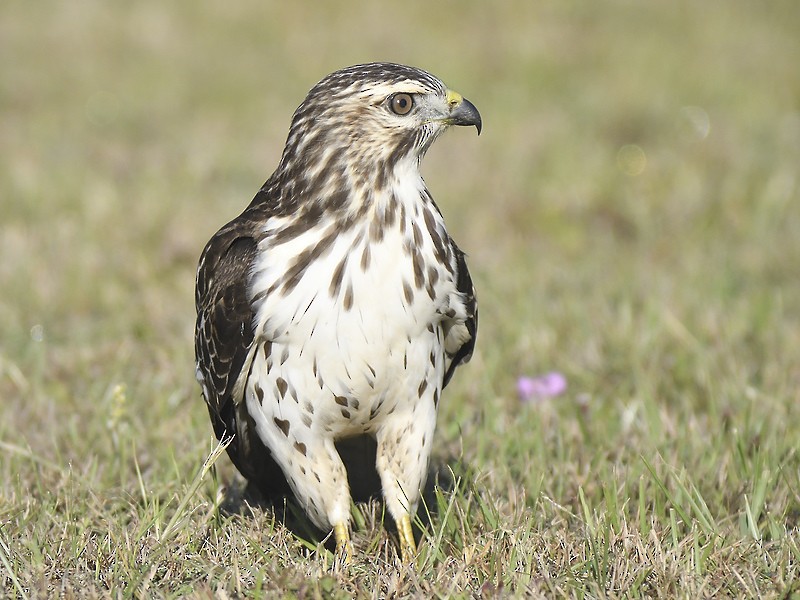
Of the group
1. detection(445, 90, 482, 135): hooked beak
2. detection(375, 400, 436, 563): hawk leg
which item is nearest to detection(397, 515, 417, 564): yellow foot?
detection(375, 400, 436, 563): hawk leg

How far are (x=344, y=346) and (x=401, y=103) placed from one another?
32.9 inches

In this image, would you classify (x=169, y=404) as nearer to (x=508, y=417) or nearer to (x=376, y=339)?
(x=508, y=417)

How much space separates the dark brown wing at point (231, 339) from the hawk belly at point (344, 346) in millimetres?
63

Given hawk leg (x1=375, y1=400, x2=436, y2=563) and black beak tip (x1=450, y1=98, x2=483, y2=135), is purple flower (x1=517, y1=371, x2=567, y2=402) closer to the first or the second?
hawk leg (x1=375, y1=400, x2=436, y2=563)

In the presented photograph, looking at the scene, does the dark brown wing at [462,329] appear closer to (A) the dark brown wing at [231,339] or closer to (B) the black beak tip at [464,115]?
(B) the black beak tip at [464,115]

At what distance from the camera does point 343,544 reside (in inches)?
144

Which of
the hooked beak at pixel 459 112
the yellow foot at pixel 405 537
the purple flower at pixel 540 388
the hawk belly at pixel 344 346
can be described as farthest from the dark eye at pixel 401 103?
the purple flower at pixel 540 388

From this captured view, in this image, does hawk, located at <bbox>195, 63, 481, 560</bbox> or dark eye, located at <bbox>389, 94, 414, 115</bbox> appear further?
dark eye, located at <bbox>389, 94, 414, 115</bbox>

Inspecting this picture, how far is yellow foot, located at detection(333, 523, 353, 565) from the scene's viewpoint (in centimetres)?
353

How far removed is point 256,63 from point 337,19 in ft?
4.77

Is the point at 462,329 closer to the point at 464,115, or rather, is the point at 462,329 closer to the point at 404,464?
the point at 404,464

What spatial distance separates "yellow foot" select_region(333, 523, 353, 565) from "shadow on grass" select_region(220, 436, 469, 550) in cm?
17

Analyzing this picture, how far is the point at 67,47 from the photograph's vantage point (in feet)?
40.3

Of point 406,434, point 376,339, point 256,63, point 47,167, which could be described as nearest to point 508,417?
point 406,434
